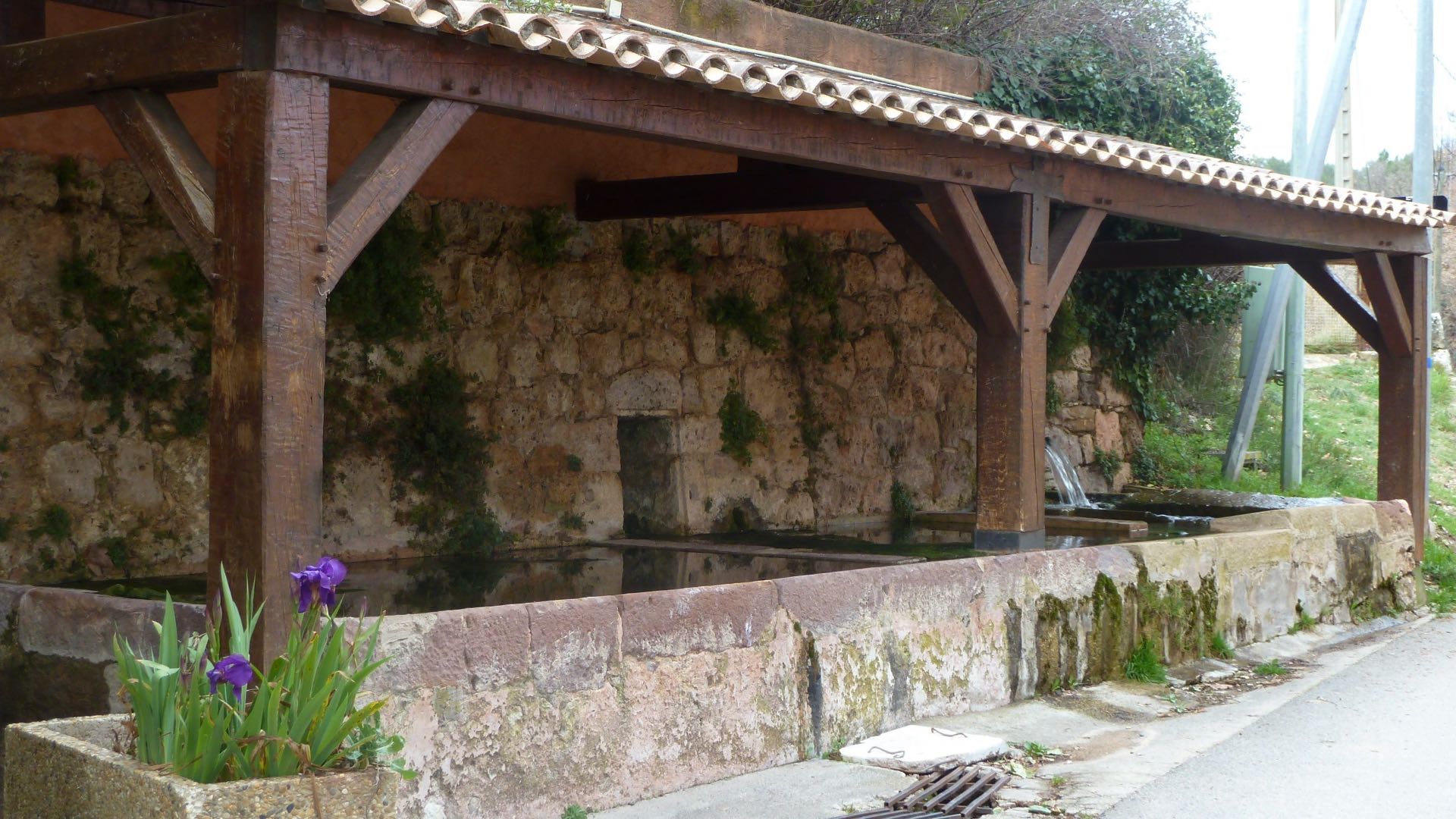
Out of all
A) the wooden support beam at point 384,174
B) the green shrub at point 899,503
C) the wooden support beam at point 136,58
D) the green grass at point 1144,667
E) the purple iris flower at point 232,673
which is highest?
the wooden support beam at point 136,58

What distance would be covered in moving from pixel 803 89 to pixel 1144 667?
3.56 metres

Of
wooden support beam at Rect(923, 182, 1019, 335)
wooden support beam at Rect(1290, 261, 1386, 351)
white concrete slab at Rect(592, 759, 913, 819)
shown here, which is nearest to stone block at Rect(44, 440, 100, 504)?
white concrete slab at Rect(592, 759, 913, 819)

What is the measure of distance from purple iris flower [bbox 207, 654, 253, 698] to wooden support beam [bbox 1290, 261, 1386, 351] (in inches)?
342

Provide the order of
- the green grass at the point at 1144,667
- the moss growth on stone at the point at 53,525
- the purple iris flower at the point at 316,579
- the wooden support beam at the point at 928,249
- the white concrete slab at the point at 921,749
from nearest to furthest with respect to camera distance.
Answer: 1. the purple iris flower at the point at 316,579
2. the white concrete slab at the point at 921,749
3. the moss growth on stone at the point at 53,525
4. the wooden support beam at the point at 928,249
5. the green grass at the point at 1144,667

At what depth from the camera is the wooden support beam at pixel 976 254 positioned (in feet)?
20.9

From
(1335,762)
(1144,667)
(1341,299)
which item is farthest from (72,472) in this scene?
(1341,299)

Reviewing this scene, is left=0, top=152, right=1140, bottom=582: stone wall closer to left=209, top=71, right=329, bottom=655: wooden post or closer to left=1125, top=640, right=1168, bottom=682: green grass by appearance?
left=209, top=71, right=329, bottom=655: wooden post

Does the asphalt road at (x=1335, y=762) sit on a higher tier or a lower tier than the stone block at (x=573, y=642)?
lower

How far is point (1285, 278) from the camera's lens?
12281mm

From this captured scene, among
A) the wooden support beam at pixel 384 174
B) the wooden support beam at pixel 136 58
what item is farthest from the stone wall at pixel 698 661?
the wooden support beam at pixel 136 58

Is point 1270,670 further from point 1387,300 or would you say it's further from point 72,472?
point 72,472

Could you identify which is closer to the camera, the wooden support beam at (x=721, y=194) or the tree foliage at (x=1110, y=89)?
the wooden support beam at (x=721, y=194)

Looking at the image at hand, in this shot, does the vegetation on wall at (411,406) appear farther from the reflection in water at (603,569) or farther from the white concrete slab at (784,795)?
the white concrete slab at (784,795)

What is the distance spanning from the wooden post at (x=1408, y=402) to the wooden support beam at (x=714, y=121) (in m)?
1.93
